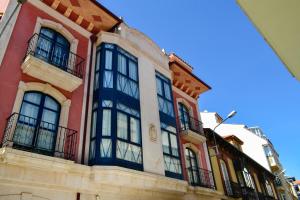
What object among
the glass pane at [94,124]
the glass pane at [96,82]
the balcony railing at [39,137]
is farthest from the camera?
the glass pane at [96,82]

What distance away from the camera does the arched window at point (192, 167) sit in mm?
14982

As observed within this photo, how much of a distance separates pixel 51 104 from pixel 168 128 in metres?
6.76

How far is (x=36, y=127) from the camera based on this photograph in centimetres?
907

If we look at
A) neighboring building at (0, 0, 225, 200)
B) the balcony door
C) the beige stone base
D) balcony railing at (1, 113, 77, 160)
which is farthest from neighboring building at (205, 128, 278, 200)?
the balcony door

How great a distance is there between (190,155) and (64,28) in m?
11.1

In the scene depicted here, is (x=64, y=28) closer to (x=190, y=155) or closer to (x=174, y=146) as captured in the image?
(x=174, y=146)

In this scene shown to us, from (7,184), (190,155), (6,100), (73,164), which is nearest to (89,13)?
(6,100)

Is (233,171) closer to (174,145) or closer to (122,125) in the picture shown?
(174,145)

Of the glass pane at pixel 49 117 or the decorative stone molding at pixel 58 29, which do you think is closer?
the glass pane at pixel 49 117

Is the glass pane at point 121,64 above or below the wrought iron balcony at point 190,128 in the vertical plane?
above

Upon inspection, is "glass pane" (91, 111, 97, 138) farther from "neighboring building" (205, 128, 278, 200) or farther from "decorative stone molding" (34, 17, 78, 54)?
"neighboring building" (205, 128, 278, 200)

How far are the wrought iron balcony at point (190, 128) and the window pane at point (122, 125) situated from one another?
575cm

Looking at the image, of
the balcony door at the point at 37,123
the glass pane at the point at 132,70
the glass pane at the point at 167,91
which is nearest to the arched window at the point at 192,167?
the glass pane at the point at 167,91

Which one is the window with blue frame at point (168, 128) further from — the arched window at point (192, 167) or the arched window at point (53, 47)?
the arched window at point (53, 47)
